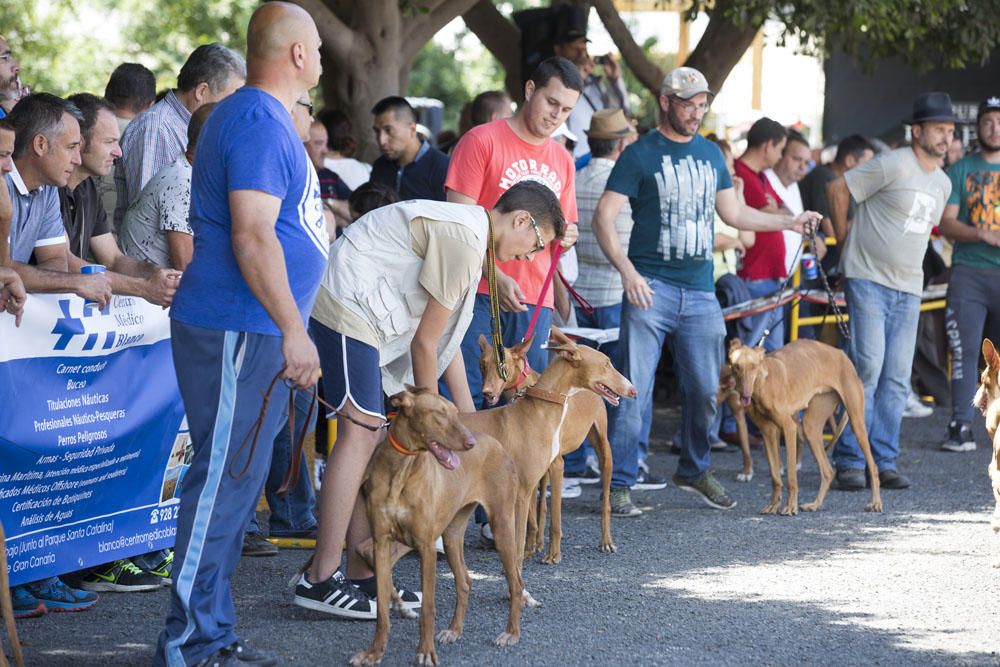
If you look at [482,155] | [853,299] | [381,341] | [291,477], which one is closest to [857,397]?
[853,299]

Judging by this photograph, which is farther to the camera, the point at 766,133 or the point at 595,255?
the point at 766,133

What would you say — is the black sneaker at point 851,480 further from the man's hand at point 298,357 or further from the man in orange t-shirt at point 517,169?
the man's hand at point 298,357

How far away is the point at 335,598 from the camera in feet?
17.6

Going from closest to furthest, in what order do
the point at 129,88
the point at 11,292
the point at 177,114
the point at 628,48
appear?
the point at 11,292 → the point at 177,114 → the point at 129,88 → the point at 628,48

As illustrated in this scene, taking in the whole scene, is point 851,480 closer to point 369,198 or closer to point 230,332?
point 369,198

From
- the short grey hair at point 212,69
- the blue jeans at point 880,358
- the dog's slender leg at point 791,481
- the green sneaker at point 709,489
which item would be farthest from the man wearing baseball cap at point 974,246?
the short grey hair at point 212,69

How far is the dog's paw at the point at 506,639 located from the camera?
5.21 meters

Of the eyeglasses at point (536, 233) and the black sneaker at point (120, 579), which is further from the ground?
the eyeglasses at point (536, 233)

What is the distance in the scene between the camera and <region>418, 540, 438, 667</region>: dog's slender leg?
4.88m

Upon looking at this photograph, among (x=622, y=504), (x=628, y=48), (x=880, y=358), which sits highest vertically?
(x=628, y=48)

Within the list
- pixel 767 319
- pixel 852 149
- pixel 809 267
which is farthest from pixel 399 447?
pixel 852 149

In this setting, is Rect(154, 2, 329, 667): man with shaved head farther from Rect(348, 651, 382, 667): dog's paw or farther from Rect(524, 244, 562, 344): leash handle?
Rect(524, 244, 562, 344): leash handle

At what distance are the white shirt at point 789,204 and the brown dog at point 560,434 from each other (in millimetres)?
4106

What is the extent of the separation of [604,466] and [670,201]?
164 cm
